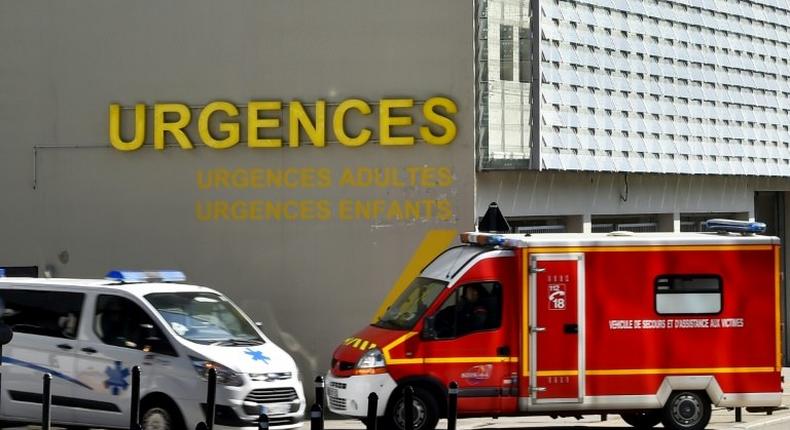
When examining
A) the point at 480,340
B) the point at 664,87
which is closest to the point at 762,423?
the point at 480,340

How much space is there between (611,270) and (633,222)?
28.8ft

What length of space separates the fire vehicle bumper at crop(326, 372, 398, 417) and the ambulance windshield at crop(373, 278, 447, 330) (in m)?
0.74

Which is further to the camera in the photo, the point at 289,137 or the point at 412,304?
the point at 289,137

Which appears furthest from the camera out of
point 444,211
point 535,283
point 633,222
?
point 633,222

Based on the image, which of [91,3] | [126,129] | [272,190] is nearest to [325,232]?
[272,190]

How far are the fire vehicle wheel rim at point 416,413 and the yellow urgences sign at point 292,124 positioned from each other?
5.48m

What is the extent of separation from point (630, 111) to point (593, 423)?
6.64 metres

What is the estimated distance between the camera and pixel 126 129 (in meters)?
20.6

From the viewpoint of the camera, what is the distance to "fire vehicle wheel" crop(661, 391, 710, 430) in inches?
620

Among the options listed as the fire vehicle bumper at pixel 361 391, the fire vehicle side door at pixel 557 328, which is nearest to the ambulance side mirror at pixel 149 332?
the fire vehicle bumper at pixel 361 391

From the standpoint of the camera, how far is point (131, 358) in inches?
570

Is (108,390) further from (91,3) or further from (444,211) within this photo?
(91,3)

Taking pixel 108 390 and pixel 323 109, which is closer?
pixel 108 390

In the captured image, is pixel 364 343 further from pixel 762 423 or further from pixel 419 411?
pixel 762 423
